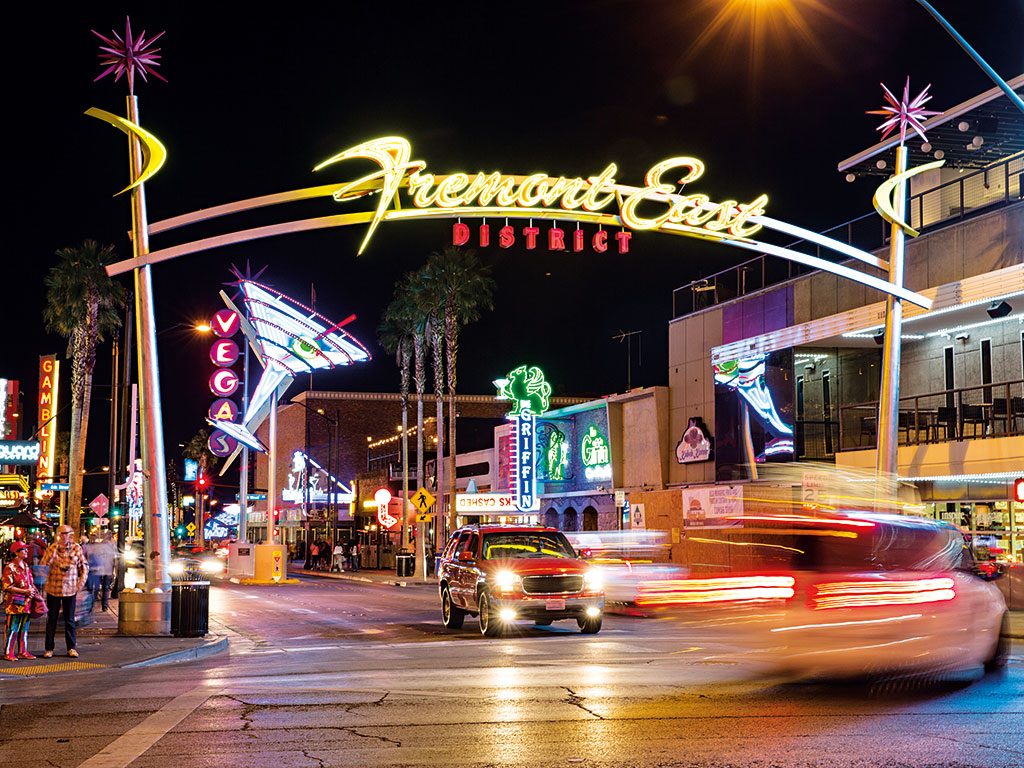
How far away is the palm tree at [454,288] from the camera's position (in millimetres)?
53719

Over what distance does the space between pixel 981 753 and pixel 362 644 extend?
488 inches

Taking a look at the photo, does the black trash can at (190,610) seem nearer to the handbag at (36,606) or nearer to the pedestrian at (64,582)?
the pedestrian at (64,582)

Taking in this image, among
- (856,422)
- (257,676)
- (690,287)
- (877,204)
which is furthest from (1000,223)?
(257,676)

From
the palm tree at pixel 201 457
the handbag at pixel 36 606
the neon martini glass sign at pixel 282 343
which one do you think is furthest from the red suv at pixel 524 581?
the palm tree at pixel 201 457

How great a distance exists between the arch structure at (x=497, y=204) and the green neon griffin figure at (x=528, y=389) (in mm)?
22568

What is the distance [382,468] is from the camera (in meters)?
88.5

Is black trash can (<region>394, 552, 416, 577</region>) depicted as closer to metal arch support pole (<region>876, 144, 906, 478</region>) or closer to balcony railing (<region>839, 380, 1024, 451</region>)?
balcony railing (<region>839, 380, 1024, 451</region>)

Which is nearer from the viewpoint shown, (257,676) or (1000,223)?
(257,676)

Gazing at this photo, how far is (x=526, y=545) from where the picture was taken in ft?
71.8

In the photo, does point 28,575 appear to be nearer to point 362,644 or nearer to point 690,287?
point 362,644

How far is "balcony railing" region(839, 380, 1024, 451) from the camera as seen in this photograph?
2872 cm

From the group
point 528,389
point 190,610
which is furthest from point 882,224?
point 190,610

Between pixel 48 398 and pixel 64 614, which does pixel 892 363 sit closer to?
pixel 64 614

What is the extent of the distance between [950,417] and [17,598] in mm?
22372
